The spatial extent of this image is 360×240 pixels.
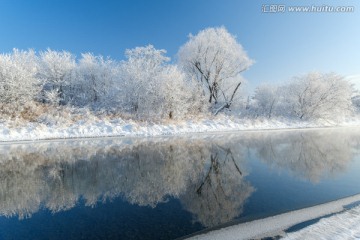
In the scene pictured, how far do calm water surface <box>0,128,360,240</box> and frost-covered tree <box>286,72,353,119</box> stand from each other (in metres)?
37.3

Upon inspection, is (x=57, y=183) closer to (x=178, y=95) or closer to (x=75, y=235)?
(x=75, y=235)

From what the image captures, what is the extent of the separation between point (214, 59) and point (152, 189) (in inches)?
1561

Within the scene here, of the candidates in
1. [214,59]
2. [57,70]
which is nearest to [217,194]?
[214,59]

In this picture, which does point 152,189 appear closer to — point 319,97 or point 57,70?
point 57,70

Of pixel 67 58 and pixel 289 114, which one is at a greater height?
pixel 67 58

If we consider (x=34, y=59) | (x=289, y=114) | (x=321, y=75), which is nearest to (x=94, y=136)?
(x=34, y=59)

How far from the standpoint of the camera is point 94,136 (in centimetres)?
2558

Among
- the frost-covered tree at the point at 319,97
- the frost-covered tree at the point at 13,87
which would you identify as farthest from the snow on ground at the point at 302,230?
the frost-covered tree at the point at 319,97

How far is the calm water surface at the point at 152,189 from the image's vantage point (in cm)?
645

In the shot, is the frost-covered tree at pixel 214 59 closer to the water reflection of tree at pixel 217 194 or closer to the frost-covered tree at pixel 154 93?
the frost-covered tree at pixel 154 93

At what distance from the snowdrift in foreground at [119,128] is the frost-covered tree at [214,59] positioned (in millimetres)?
8159

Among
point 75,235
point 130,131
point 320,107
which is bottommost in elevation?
point 75,235

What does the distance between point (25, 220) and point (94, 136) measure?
1935 cm

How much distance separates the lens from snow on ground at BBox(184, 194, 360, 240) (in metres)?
5.61
